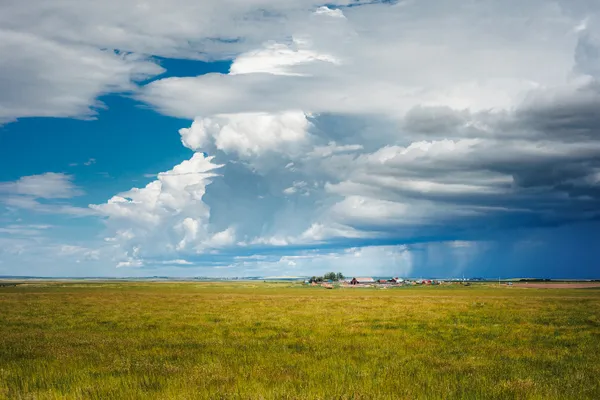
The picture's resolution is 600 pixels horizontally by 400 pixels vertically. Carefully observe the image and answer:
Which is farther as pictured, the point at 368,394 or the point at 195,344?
the point at 195,344

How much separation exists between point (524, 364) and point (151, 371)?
12.9 meters

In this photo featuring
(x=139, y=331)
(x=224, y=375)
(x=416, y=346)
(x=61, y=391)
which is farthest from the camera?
(x=139, y=331)

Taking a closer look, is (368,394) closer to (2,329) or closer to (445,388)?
(445,388)

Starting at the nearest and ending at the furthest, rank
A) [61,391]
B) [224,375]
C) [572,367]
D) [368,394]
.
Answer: [368,394] → [61,391] → [224,375] → [572,367]

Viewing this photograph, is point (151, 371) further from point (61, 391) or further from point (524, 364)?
point (524, 364)

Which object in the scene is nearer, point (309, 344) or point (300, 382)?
point (300, 382)

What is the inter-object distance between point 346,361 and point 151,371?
6646 mm

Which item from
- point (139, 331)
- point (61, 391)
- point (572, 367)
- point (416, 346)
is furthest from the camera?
point (139, 331)

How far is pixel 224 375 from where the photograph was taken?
47.0 ft

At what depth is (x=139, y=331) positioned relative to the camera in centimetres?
2625

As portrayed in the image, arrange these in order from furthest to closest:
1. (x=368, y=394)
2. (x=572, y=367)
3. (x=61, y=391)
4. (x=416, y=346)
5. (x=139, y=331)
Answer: (x=139, y=331) < (x=416, y=346) < (x=572, y=367) < (x=61, y=391) < (x=368, y=394)

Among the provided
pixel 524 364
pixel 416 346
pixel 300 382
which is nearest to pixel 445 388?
pixel 300 382

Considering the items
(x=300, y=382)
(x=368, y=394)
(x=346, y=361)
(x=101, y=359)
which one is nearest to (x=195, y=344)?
(x=101, y=359)

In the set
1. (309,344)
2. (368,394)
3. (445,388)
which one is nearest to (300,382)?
(368,394)
